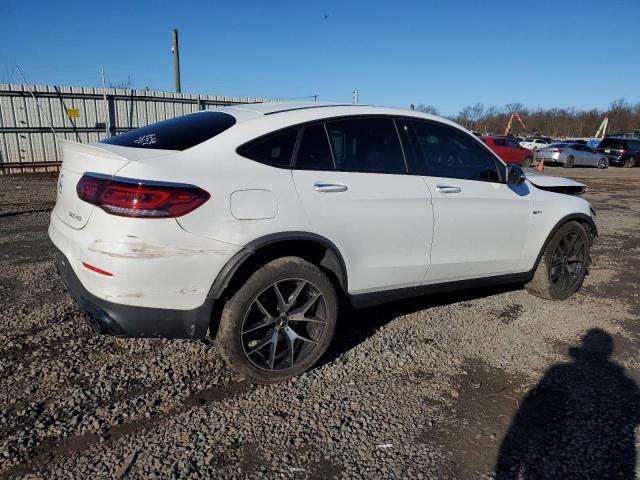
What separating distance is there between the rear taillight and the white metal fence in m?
14.1

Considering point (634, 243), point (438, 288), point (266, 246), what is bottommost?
point (634, 243)

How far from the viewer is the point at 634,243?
24.7 feet

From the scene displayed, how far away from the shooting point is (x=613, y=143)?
27422 millimetres

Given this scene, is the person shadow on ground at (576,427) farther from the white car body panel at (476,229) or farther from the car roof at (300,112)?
the car roof at (300,112)

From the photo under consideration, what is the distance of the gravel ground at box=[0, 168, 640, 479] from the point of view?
237cm

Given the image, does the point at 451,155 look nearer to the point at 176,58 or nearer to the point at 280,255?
the point at 280,255

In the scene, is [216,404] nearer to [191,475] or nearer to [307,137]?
[191,475]

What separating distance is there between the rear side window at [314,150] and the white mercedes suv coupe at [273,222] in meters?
0.01

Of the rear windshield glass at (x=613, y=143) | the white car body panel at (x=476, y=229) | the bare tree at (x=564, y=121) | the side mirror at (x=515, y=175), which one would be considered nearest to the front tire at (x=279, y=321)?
the white car body panel at (x=476, y=229)

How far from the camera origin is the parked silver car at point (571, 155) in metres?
24.8

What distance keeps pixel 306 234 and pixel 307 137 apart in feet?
2.17

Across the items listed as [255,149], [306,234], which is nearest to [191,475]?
[306,234]

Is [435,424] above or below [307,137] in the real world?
below

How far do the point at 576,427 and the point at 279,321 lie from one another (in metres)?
1.81
